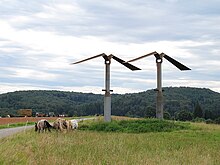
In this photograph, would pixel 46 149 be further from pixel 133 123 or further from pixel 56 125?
pixel 133 123

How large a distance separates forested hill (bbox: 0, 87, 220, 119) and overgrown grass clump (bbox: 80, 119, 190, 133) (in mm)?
37378

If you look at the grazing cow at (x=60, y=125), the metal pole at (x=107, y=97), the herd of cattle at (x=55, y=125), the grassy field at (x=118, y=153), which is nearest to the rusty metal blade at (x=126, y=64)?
the metal pole at (x=107, y=97)

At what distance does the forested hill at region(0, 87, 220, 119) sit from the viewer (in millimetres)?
73137

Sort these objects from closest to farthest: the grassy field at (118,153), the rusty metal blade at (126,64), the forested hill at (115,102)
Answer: the grassy field at (118,153) → the rusty metal blade at (126,64) → the forested hill at (115,102)

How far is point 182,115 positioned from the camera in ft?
196

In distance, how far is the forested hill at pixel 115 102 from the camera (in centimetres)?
7314

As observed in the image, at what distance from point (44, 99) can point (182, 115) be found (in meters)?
43.4

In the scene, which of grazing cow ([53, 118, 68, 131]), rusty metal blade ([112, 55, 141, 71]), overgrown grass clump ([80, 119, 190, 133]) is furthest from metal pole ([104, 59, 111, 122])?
grazing cow ([53, 118, 68, 131])

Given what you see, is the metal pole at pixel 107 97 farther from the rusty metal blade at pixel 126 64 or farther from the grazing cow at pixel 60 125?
the grazing cow at pixel 60 125

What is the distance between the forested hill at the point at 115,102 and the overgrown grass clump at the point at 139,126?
37378mm

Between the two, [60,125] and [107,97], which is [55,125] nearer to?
[60,125]

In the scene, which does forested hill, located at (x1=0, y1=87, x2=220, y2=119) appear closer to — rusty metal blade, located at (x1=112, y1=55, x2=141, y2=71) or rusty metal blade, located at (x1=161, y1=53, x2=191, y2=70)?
rusty metal blade, located at (x1=112, y1=55, x2=141, y2=71)

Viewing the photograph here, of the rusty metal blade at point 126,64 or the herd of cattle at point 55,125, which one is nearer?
the herd of cattle at point 55,125

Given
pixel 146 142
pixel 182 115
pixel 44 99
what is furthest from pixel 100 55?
pixel 44 99
